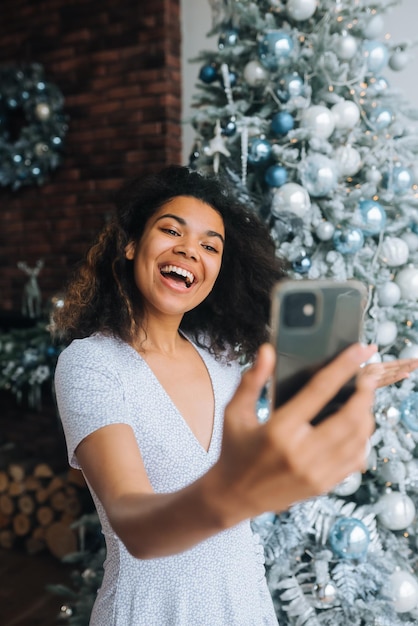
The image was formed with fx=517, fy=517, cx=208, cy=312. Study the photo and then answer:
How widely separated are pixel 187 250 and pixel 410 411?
3.07 ft

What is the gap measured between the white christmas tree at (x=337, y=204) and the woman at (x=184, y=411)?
32 centimetres

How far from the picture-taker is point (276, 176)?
1544 mm

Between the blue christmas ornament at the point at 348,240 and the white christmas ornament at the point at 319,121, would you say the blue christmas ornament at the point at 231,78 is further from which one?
the blue christmas ornament at the point at 348,240

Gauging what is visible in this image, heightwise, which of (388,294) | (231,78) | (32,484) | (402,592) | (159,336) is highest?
(231,78)

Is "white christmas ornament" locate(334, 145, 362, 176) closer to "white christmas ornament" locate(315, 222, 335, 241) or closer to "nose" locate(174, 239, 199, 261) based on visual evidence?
"white christmas ornament" locate(315, 222, 335, 241)

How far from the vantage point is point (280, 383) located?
17.2 inches

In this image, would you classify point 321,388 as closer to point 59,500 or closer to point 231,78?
point 231,78

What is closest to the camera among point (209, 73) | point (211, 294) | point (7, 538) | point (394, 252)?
point (211, 294)

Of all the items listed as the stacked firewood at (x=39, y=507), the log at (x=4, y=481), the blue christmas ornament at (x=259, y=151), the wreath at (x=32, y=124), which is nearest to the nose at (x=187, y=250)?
the blue christmas ornament at (x=259, y=151)

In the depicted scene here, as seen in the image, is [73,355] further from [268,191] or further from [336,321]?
[268,191]

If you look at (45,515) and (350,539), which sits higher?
(350,539)

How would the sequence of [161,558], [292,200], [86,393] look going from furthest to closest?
[292,200] → [161,558] → [86,393]

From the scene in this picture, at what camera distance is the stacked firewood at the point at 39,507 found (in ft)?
9.16

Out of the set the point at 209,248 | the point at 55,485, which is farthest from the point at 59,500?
the point at 209,248
